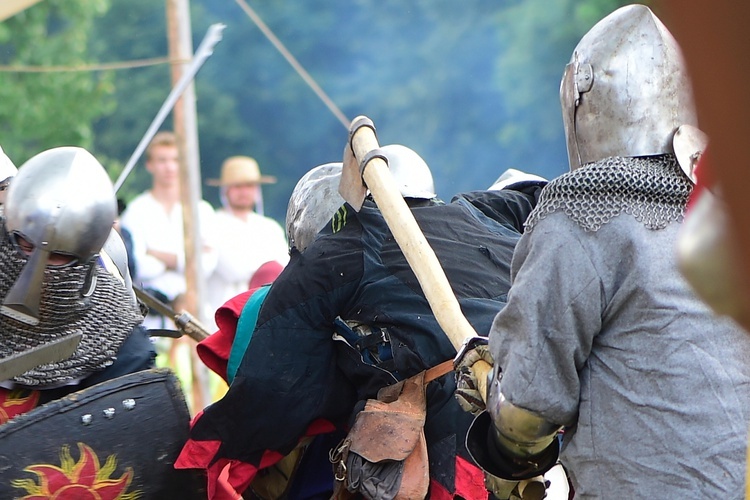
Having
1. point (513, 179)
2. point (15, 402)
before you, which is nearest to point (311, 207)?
point (513, 179)

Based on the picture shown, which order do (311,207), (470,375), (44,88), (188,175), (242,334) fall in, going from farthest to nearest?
(44,88) → (188,175) → (311,207) → (242,334) → (470,375)

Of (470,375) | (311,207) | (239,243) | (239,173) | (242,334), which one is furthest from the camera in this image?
(239,173)

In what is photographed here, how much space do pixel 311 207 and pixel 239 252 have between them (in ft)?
12.8

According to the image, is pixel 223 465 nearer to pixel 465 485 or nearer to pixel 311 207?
pixel 465 485

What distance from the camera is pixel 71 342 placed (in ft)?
11.3

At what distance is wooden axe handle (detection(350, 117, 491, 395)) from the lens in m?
2.90

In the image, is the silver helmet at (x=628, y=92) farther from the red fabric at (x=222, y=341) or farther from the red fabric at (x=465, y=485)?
the red fabric at (x=222, y=341)

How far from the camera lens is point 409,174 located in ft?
12.9

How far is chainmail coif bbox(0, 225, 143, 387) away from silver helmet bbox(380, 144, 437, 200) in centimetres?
105

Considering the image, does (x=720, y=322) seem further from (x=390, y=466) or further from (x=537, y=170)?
(x=537, y=170)

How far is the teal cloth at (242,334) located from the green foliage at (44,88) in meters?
10.0

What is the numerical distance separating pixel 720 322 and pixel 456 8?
15123 mm

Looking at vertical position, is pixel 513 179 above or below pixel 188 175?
below

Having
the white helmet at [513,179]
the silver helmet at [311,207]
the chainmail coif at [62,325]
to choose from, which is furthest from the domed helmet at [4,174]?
the white helmet at [513,179]
